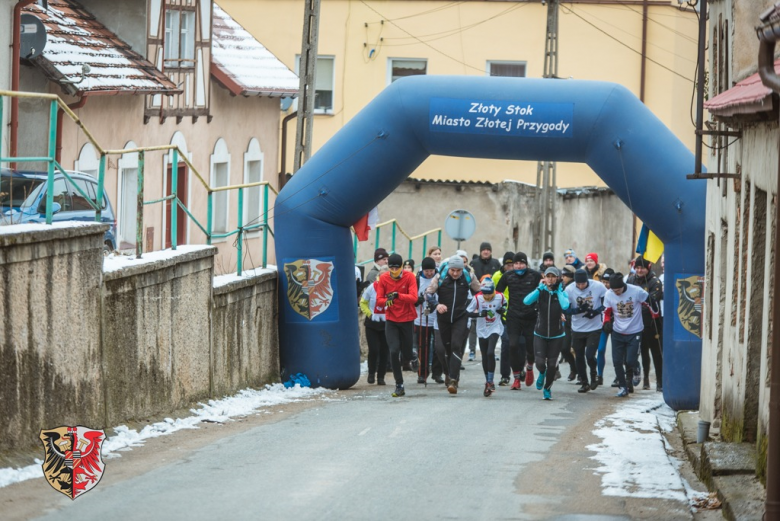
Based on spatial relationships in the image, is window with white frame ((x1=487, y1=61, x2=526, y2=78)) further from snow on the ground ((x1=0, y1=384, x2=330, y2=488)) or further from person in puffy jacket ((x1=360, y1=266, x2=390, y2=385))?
snow on the ground ((x1=0, y1=384, x2=330, y2=488))

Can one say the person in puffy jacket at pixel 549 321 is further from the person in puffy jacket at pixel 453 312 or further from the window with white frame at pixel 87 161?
the window with white frame at pixel 87 161

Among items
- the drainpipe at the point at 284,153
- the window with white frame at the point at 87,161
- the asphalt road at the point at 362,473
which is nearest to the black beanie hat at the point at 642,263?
the asphalt road at the point at 362,473

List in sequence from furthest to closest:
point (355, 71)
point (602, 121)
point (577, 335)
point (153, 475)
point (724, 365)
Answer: point (355, 71) → point (577, 335) → point (602, 121) → point (724, 365) → point (153, 475)

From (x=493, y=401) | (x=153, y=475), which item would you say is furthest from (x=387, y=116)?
(x=153, y=475)

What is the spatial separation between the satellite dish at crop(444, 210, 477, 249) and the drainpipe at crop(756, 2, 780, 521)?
20275 mm

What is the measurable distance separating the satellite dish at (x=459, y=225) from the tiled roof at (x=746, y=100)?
684 inches

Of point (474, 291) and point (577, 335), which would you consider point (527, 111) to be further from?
point (577, 335)

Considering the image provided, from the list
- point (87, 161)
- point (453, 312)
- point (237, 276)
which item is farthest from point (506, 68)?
point (237, 276)

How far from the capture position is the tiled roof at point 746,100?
8797mm

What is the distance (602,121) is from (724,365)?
193 inches

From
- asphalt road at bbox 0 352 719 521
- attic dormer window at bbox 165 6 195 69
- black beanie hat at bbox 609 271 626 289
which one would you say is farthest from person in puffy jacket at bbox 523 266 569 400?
attic dormer window at bbox 165 6 195 69

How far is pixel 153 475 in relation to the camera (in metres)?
9.93

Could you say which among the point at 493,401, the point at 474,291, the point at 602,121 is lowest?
the point at 493,401

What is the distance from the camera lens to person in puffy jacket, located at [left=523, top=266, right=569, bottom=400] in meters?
16.8
